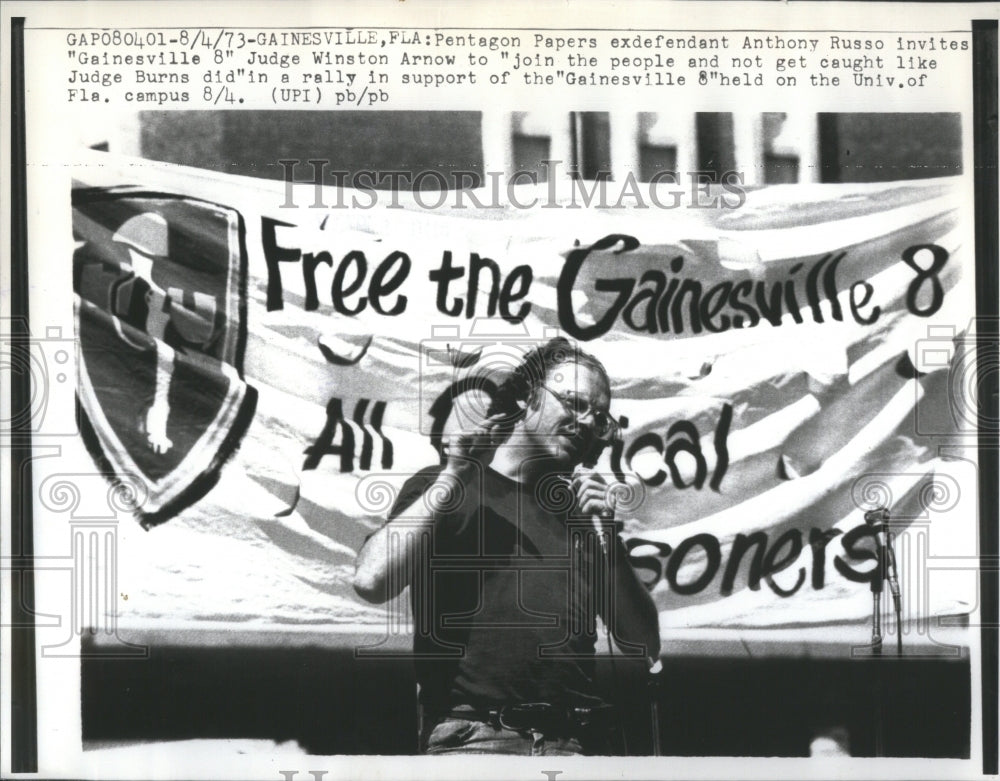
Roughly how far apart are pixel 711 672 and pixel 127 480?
2.83 metres

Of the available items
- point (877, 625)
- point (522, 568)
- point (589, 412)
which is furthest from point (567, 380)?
point (877, 625)

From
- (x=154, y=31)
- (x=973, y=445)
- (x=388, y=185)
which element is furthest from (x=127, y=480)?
(x=973, y=445)

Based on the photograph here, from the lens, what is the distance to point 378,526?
12.2 feet

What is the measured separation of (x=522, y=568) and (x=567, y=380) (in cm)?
88

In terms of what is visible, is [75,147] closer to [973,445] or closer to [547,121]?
[547,121]

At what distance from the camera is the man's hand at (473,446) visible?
3.71m

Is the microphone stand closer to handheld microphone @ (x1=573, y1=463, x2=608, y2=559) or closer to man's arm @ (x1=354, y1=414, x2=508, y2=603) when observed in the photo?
handheld microphone @ (x1=573, y1=463, x2=608, y2=559)

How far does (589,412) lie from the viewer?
3713 millimetres

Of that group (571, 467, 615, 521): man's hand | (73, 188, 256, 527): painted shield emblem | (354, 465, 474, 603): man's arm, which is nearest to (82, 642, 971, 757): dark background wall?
(354, 465, 474, 603): man's arm

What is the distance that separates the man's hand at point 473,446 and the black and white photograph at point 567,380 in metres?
0.01

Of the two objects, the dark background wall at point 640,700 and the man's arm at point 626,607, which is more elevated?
the man's arm at point 626,607

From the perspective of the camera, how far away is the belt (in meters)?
3.71

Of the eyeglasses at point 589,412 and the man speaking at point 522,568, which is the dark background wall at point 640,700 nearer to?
the man speaking at point 522,568

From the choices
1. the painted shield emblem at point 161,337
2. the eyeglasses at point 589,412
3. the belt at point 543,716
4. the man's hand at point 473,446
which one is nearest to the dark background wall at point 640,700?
the belt at point 543,716
